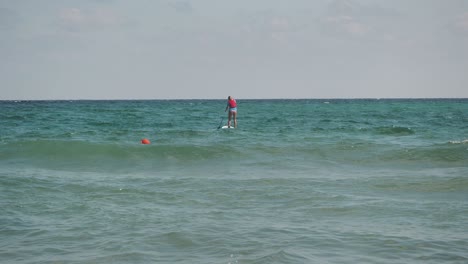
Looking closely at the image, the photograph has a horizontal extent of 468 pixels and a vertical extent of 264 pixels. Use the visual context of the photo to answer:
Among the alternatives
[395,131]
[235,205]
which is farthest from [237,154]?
[395,131]

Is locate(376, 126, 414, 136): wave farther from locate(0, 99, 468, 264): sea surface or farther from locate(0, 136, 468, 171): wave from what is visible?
locate(0, 99, 468, 264): sea surface

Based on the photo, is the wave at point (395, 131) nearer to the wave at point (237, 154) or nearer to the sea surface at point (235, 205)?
the wave at point (237, 154)

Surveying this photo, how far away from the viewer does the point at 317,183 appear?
1118 cm

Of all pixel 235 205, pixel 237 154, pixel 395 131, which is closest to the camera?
pixel 235 205

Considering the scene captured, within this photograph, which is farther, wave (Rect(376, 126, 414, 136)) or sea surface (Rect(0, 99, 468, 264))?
wave (Rect(376, 126, 414, 136))

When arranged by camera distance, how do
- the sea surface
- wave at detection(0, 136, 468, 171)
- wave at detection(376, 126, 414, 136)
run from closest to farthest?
the sea surface < wave at detection(0, 136, 468, 171) < wave at detection(376, 126, 414, 136)

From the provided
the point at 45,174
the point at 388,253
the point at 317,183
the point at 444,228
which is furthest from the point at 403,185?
the point at 45,174

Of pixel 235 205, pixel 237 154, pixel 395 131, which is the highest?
pixel 395 131

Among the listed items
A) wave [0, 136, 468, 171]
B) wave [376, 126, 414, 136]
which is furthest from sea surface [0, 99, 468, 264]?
wave [376, 126, 414, 136]

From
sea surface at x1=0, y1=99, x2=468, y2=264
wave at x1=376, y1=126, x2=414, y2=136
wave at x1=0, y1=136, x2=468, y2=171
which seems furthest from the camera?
wave at x1=376, y1=126, x2=414, y2=136

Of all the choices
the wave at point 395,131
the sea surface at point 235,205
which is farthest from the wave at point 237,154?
the wave at point 395,131

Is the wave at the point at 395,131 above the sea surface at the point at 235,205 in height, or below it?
above

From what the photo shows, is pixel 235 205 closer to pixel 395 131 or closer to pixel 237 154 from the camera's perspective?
pixel 237 154

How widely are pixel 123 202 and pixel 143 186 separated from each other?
1.65m
